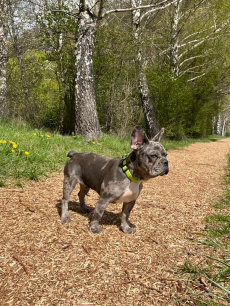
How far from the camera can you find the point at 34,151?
6.14 meters

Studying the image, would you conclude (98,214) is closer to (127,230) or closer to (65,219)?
(127,230)

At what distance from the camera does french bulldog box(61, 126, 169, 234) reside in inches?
125

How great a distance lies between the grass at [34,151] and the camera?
5125 millimetres

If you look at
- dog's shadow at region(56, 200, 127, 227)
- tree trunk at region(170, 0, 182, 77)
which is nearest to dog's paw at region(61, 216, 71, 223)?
dog's shadow at region(56, 200, 127, 227)

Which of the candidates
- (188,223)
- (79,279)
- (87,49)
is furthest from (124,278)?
(87,49)

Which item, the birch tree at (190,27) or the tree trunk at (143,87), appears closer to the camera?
the tree trunk at (143,87)

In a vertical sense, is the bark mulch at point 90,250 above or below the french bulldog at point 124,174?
below


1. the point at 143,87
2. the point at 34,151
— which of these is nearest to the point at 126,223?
the point at 34,151

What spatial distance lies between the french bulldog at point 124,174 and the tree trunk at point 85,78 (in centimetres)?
532

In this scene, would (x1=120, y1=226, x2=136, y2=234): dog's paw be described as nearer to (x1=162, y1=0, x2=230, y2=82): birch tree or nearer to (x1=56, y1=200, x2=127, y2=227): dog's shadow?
(x1=56, y1=200, x2=127, y2=227): dog's shadow

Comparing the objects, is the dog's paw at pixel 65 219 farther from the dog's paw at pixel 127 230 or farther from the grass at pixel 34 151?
the grass at pixel 34 151

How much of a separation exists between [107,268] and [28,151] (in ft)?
13.7

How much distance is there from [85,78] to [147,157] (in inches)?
257

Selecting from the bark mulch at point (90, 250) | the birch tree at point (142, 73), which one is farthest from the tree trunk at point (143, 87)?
the bark mulch at point (90, 250)
